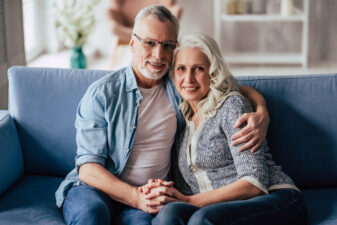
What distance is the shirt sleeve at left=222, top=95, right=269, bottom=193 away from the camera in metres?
1.81

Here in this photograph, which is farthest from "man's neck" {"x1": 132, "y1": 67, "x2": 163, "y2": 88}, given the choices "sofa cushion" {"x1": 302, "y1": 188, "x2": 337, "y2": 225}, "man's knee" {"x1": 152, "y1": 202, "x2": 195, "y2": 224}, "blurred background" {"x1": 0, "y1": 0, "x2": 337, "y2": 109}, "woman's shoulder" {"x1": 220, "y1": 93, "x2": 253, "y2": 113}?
"blurred background" {"x1": 0, "y1": 0, "x2": 337, "y2": 109}

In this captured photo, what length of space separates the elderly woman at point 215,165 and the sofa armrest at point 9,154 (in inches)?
23.8

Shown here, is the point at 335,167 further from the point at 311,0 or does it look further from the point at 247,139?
the point at 311,0

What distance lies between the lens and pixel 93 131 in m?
1.96

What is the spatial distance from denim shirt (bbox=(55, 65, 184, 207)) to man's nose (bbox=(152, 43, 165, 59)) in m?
0.13

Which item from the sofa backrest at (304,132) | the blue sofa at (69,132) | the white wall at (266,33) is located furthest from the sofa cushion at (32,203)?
the white wall at (266,33)

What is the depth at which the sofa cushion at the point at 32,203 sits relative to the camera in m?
1.89

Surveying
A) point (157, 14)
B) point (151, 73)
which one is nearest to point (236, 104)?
point (151, 73)

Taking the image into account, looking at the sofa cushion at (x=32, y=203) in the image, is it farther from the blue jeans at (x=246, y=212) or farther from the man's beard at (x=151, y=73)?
the man's beard at (x=151, y=73)

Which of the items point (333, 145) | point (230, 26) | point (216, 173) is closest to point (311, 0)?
point (230, 26)

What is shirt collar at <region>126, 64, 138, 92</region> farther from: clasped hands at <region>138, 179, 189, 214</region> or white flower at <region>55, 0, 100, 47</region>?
white flower at <region>55, 0, 100, 47</region>

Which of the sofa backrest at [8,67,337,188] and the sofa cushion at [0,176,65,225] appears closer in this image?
the sofa cushion at [0,176,65,225]

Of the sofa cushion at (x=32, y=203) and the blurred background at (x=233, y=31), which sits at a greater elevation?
the blurred background at (x=233, y=31)

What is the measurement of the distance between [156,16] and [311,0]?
4095mm
